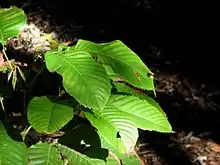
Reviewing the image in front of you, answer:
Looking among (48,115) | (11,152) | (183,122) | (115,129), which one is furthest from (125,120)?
(183,122)

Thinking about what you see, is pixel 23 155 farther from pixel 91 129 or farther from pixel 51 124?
pixel 91 129

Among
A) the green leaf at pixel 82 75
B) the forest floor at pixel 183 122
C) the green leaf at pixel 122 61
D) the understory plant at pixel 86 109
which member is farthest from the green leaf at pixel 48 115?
the forest floor at pixel 183 122

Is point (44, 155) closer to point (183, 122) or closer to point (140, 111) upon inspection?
point (140, 111)

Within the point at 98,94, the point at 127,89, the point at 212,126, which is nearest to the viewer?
the point at 98,94

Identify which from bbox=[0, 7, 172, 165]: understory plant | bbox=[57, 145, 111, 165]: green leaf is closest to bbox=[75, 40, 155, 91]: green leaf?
bbox=[0, 7, 172, 165]: understory plant

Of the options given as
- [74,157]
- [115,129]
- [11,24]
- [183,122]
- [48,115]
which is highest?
[11,24]

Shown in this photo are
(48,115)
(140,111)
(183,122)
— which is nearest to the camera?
(48,115)

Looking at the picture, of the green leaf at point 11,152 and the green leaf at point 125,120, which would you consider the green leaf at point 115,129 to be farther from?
the green leaf at point 11,152

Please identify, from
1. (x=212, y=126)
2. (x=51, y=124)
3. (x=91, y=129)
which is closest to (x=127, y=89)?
(x=91, y=129)
